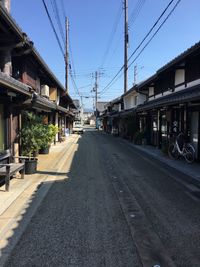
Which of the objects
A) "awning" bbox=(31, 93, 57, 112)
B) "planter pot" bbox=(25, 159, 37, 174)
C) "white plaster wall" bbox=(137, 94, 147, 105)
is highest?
"white plaster wall" bbox=(137, 94, 147, 105)

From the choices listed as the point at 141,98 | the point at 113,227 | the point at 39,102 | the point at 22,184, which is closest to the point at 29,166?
the point at 22,184

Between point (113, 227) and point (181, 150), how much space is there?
971 cm

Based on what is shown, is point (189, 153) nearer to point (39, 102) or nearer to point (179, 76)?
point (179, 76)

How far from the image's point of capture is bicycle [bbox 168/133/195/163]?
42.5 feet

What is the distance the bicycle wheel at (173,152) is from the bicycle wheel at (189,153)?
37.1 inches

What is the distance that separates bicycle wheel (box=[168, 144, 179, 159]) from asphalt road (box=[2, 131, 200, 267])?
5.64 metres

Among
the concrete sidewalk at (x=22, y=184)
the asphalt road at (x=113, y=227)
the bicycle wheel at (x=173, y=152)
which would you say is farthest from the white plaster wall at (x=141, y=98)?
the asphalt road at (x=113, y=227)

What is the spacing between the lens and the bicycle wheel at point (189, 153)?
12832mm

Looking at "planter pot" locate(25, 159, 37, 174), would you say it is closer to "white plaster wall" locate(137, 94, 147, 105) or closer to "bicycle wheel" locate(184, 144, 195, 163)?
"bicycle wheel" locate(184, 144, 195, 163)

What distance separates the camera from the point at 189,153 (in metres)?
13.0

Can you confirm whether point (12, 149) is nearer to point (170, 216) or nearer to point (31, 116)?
point (31, 116)

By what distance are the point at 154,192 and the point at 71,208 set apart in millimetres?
2454

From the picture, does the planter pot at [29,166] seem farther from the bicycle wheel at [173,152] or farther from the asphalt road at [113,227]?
the bicycle wheel at [173,152]

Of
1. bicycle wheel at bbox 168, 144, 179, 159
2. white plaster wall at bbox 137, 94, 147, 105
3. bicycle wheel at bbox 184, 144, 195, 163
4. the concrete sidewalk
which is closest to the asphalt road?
the concrete sidewalk
